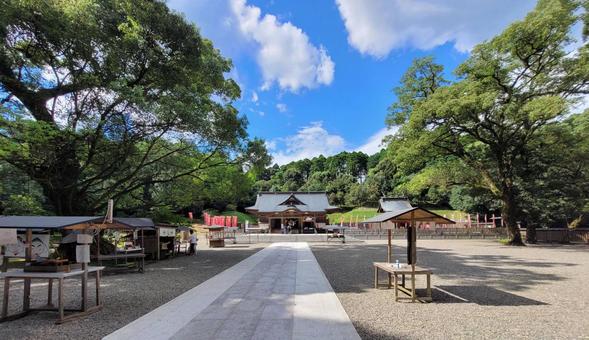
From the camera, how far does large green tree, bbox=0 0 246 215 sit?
9969 millimetres

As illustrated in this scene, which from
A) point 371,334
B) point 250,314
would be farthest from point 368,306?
point 250,314

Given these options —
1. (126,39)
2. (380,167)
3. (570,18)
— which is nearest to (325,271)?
(126,39)

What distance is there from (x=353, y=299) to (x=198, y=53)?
34.5ft

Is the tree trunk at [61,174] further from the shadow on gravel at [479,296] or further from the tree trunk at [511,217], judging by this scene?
the tree trunk at [511,217]

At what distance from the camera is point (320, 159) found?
83.4m

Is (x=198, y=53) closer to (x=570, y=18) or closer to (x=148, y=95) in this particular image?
(x=148, y=95)

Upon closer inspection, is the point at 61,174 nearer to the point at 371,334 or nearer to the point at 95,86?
the point at 95,86

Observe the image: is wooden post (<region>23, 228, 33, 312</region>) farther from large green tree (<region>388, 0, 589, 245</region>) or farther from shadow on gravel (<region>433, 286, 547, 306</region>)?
large green tree (<region>388, 0, 589, 245</region>)

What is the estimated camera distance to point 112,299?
22.2ft

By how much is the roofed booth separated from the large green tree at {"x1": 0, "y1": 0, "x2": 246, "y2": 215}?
2240 centimetres

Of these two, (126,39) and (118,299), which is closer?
(118,299)

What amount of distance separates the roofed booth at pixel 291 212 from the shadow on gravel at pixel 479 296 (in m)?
26.2

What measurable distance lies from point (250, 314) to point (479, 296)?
16.0 ft

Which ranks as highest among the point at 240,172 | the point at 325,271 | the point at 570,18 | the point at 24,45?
the point at 570,18
